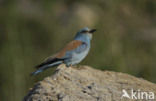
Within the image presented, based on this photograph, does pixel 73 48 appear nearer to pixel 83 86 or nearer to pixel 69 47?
pixel 69 47

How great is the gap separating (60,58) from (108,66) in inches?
104

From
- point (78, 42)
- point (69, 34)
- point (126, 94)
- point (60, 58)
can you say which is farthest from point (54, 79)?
point (69, 34)

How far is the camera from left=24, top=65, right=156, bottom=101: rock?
615 centimetres

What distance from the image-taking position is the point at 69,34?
1234 centimetres

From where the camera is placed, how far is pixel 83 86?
6.41 meters

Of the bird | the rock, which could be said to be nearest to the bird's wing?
the bird

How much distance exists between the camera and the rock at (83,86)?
6.15 m

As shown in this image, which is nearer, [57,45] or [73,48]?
[73,48]

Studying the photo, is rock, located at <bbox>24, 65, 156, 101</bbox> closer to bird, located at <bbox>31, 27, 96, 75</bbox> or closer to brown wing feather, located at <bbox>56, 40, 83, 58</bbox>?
bird, located at <bbox>31, 27, 96, 75</bbox>

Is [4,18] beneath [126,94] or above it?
above

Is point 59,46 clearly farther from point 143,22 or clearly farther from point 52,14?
point 143,22

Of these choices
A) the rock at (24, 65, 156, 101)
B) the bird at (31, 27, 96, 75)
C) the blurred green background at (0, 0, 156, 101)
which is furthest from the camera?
the blurred green background at (0, 0, 156, 101)

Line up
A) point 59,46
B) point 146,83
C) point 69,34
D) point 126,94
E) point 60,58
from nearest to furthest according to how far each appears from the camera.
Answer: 1. point 126,94
2. point 146,83
3. point 60,58
4. point 59,46
5. point 69,34

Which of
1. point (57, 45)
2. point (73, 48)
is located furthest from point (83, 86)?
point (57, 45)
